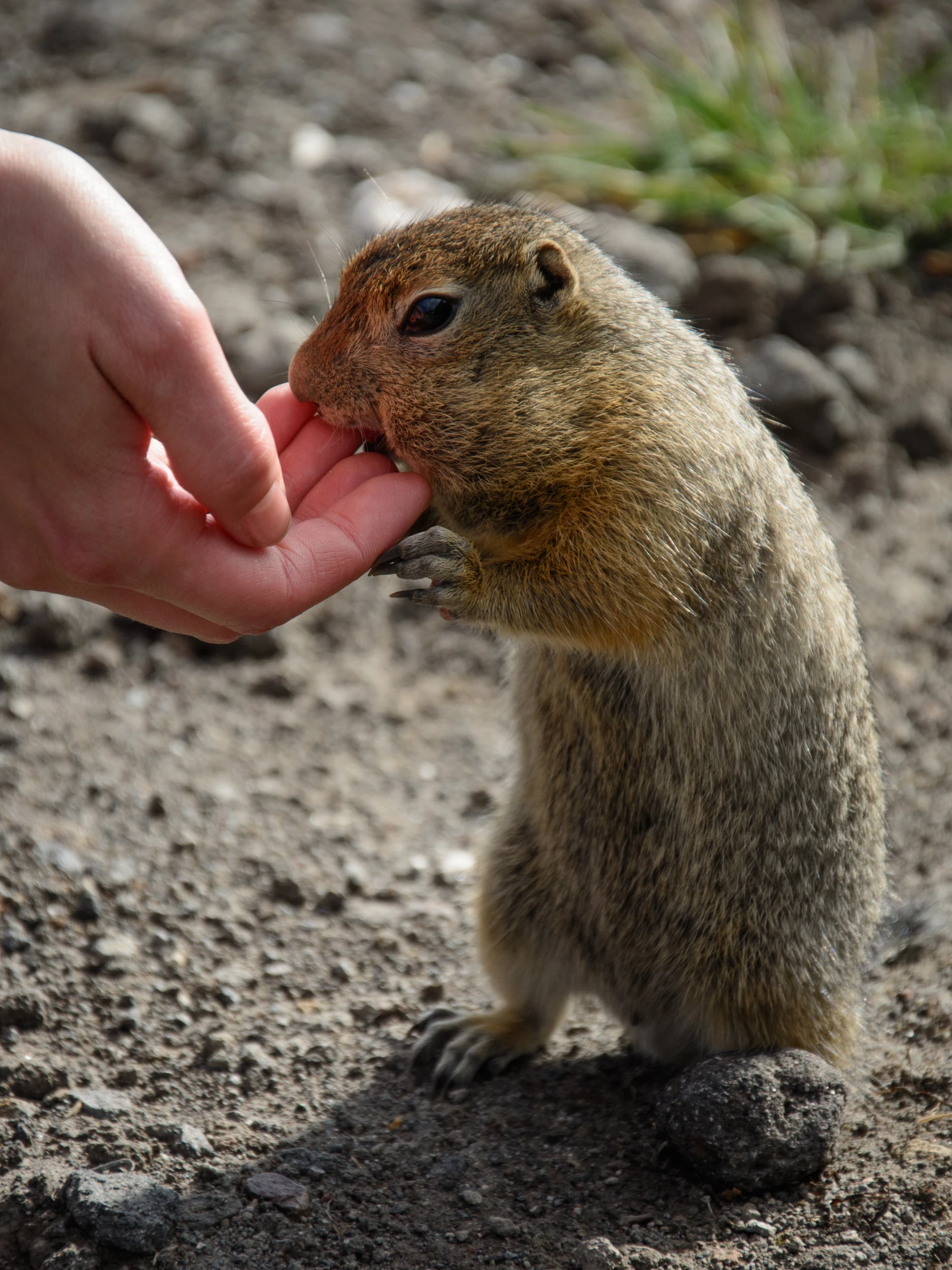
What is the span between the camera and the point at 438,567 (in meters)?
3.27

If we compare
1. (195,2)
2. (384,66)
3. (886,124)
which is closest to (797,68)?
(886,124)

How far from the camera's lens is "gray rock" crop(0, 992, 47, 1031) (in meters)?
3.68

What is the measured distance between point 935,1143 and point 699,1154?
0.64 metres

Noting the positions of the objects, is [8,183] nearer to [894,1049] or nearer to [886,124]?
[894,1049]

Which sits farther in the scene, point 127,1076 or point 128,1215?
point 127,1076

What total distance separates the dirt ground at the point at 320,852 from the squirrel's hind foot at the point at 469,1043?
0.24 ft

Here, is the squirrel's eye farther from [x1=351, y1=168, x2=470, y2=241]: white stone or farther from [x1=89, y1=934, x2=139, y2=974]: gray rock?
[x1=351, y1=168, x2=470, y2=241]: white stone

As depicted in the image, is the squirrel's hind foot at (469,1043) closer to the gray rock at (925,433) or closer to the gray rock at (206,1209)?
the gray rock at (206,1209)

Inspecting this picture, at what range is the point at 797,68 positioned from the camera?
27.7 feet

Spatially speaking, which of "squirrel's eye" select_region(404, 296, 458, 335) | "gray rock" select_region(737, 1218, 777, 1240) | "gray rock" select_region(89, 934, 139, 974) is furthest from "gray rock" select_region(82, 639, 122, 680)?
"gray rock" select_region(737, 1218, 777, 1240)

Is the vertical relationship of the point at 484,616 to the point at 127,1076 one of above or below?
above

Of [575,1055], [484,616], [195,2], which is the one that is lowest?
[575,1055]

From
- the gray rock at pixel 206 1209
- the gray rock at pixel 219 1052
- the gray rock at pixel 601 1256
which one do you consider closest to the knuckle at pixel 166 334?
the gray rock at pixel 206 1209

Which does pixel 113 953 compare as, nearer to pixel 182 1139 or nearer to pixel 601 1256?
pixel 182 1139
